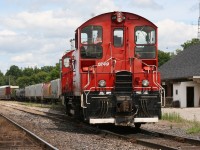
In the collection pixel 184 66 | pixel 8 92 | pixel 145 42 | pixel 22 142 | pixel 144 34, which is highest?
pixel 184 66

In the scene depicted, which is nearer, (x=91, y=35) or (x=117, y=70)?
(x=117, y=70)

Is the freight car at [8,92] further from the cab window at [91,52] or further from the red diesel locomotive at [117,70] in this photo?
the cab window at [91,52]

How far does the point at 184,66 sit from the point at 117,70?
29.3 m

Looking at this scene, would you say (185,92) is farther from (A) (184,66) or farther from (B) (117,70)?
(B) (117,70)

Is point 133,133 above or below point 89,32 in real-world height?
below

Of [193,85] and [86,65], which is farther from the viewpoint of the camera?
[193,85]

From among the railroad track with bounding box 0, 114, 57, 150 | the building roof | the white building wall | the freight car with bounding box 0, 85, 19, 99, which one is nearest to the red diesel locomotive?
the railroad track with bounding box 0, 114, 57, 150

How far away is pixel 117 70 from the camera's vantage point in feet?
48.1

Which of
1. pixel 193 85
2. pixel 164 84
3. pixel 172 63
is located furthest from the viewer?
pixel 172 63

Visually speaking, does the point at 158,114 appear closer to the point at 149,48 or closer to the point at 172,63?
the point at 149,48

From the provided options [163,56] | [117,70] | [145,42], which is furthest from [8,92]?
[117,70]

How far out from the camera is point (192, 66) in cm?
4119

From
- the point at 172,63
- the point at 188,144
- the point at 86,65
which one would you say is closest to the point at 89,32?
the point at 86,65

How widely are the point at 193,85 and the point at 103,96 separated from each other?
25358mm
